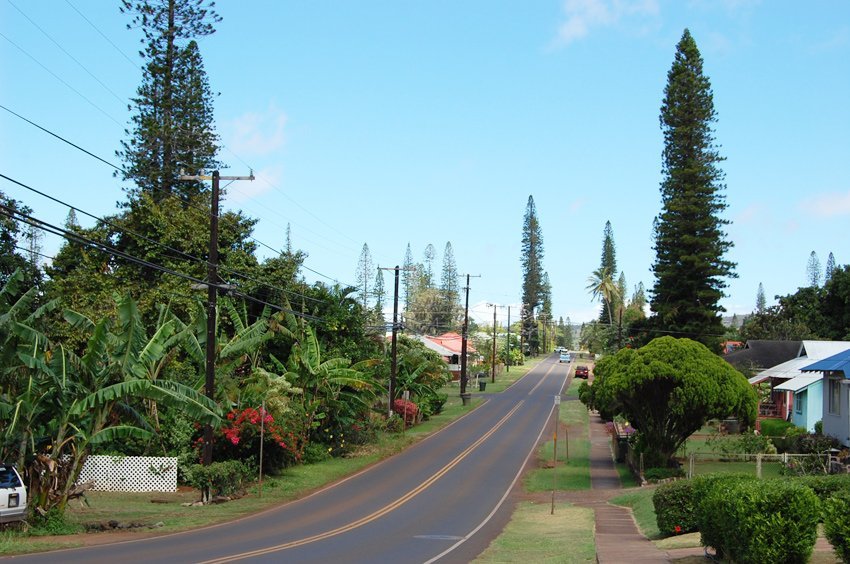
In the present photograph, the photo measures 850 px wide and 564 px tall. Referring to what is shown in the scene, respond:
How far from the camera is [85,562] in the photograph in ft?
54.3

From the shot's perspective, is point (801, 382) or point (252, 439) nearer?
point (252, 439)

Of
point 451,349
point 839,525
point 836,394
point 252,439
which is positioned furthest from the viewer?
point 451,349

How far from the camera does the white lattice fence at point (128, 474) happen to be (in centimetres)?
2791

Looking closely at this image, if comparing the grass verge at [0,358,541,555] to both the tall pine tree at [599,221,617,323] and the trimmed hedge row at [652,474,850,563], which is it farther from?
the tall pine tree at [599,221,617,323]

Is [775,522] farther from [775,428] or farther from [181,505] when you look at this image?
[775,428]

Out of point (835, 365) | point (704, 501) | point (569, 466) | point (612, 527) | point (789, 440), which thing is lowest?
point (569, 466)

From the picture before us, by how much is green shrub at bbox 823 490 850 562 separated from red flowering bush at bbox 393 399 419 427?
39.1 metres

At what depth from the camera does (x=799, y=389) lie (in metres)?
42.2

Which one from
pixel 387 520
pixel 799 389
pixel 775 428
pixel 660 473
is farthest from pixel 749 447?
pixel 387 520

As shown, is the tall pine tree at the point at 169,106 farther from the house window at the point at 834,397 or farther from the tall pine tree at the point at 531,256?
the tall pine tree at the point at 531,256

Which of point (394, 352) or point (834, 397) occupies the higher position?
point (394, 352)

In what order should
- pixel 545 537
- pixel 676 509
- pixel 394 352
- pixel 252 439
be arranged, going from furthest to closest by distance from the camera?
1. pixel 394 352
2. pixel 252 439
3. pixel 545 537
4. pixel 676 509

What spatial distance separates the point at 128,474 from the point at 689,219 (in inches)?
1731

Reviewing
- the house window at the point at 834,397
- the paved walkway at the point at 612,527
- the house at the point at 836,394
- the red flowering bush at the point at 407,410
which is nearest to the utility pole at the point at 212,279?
the paved walkway at the point at 612,527
